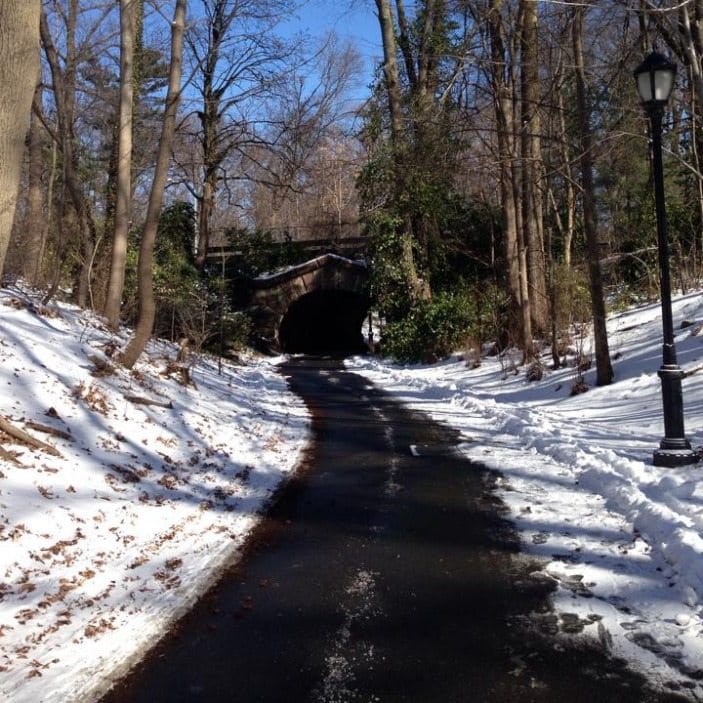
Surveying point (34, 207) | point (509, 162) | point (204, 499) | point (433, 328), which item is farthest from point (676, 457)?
point (34, 207)

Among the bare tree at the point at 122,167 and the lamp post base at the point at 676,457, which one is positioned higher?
the bare tree at the point at 122,167

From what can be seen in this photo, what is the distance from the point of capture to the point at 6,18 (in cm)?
615

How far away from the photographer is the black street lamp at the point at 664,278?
7.73m

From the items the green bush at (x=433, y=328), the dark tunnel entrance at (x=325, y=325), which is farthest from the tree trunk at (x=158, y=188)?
the dark tunnel entrance at (x=325, y=325)

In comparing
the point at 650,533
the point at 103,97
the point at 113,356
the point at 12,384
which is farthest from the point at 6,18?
the point at 103,97

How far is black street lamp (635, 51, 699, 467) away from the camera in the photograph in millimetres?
7727

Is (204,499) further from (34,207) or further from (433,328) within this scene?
(433,328)

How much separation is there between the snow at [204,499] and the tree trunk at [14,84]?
8.22 ft

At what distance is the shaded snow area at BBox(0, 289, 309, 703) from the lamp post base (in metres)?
3.98

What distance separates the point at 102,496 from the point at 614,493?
4.66 metres

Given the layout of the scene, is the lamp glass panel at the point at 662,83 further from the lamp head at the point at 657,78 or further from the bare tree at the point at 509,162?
the bare tree at the point at 509,162

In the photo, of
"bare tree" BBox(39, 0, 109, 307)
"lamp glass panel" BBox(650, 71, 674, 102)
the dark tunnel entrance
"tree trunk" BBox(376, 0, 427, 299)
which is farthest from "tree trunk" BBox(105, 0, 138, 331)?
the dark tunnel entrance

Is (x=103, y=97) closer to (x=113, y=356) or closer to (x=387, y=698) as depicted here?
(x=113, y=356)

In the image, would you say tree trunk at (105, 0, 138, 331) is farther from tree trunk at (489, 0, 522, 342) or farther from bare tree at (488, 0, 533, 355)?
tree trunk at (489, 0, 522, 342)
